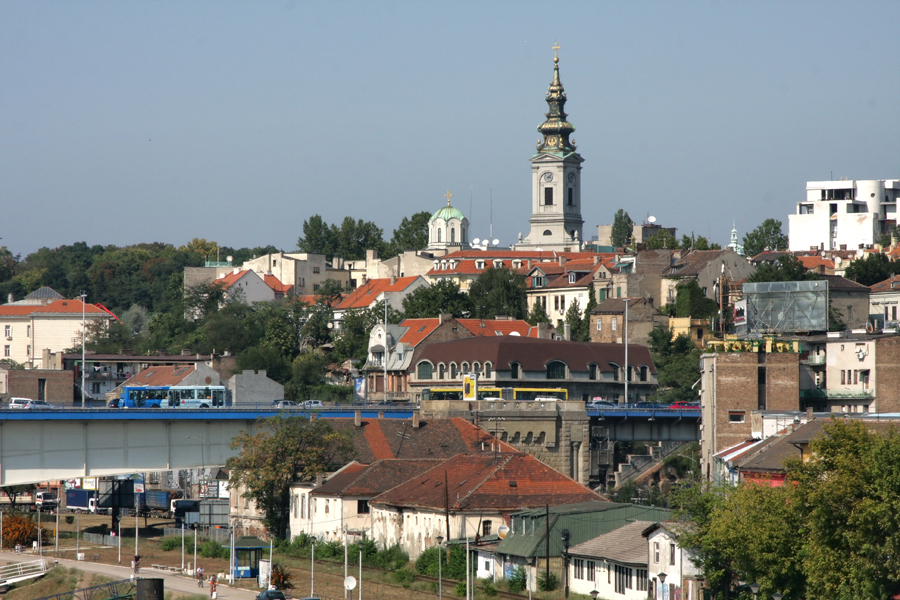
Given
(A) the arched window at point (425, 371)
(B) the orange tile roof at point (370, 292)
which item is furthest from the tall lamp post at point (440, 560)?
(B) the orange tile roof at point (370, 292)

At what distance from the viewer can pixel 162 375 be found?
129 m

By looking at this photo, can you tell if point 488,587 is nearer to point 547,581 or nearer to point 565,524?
point 547,581

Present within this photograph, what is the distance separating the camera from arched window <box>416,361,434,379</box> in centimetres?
11862

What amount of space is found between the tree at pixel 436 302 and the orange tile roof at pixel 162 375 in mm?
26176

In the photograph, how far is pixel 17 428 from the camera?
80.4m

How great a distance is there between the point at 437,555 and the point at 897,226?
14338 cm

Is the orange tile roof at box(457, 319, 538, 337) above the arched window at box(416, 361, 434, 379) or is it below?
above

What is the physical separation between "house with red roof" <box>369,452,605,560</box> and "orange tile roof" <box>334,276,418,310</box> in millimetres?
87042

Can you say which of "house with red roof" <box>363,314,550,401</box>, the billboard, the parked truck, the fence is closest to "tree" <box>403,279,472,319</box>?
"house with red roof" <box>363,314,550,401</box>

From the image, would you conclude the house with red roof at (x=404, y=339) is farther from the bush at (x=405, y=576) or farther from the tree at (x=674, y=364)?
the bush at (x=405, y=576)

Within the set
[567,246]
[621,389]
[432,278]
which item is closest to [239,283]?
[432,278]

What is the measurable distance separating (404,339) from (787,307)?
37.9 metres

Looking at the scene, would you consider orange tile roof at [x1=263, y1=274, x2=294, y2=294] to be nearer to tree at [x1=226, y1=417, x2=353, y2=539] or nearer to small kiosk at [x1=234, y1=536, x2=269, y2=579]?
tree at [x1=226, y1=417, x2=353, y2=539]

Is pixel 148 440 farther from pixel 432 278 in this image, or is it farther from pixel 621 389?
pixel 432 278
